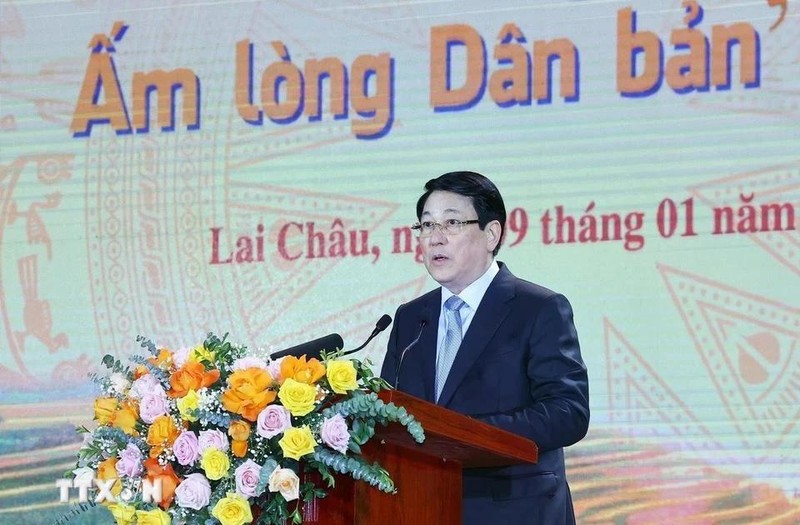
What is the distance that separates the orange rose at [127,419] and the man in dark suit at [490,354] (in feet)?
2.13

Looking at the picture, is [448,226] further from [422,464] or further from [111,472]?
[111,472]

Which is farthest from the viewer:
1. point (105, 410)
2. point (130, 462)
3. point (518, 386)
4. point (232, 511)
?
point (518, 386)

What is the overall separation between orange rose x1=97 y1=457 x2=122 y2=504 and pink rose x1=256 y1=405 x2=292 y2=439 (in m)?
0.27

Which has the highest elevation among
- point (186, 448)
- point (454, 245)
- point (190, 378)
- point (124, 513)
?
point (454, 245)

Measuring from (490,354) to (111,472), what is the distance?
3.00 feet

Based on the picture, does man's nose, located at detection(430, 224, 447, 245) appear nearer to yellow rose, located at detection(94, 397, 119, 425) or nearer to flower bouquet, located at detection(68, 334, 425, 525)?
flower bouquet, located at detection(68, 334, 425, 525)

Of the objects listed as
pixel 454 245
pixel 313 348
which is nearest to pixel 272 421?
pixel 313 348

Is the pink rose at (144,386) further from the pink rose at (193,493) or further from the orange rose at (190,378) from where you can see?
the pink rose at (193,493)

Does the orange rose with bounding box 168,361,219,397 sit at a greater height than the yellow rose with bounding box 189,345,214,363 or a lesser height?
lesser

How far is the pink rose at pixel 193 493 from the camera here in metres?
1.89

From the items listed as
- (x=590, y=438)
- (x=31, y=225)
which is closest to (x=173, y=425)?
(x=590, y=438)

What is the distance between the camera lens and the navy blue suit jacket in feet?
8.06

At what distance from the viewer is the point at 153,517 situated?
1913 mm

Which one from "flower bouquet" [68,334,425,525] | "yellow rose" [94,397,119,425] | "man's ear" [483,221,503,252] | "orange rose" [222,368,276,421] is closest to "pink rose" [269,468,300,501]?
"flower bouquet" [68,334,425,525]
